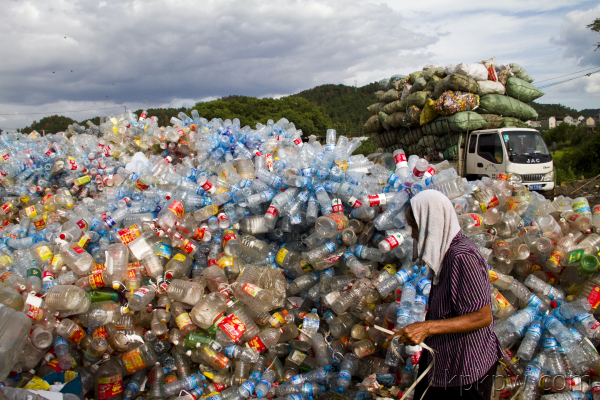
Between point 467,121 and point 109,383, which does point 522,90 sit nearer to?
point 467,121

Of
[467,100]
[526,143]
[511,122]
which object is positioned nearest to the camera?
[526,143]

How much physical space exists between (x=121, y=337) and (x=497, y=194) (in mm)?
4128

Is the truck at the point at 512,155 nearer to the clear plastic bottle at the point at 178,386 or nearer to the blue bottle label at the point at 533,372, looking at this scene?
the blue bottle label at the point at 533,372

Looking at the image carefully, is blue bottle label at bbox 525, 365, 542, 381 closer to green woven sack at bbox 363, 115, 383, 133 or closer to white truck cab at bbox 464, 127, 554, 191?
white truck cab at bbox 464, 127, 554, 191

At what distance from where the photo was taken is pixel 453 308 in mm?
1760

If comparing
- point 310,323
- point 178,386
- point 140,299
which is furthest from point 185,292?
point 310,323

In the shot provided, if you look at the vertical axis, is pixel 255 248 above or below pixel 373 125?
below

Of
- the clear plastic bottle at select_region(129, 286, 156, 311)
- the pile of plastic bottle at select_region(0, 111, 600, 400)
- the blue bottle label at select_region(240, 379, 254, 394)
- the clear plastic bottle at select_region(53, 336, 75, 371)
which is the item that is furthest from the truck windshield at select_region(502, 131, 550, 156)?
the clear plastic bottle at select_region(53, 336, 75, 371)

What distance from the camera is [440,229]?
173 centimetres

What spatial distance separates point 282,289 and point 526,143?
7823mm

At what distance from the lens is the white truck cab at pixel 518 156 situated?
8.50m

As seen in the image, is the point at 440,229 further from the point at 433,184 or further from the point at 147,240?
the point at 147,240

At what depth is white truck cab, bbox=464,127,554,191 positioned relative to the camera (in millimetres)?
8500

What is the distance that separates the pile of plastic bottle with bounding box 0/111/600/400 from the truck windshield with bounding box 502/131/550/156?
4.67 m
